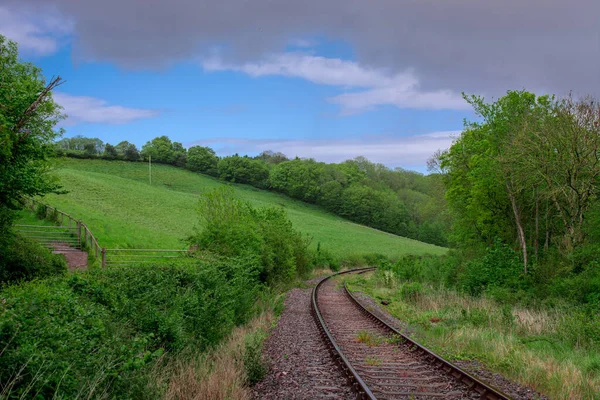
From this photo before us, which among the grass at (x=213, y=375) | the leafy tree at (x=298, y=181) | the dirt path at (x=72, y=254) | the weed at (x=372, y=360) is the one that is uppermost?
the leafy tree at (x=298, y=181)

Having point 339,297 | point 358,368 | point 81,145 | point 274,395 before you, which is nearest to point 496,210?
point 339,297

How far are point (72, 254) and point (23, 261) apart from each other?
648cm

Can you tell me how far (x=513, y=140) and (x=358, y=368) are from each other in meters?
16.5

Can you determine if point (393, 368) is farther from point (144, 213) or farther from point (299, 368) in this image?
point (144, 213)

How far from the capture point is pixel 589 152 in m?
18.2

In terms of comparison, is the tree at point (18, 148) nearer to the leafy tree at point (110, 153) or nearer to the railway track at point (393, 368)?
the railway track at point (393, 368)

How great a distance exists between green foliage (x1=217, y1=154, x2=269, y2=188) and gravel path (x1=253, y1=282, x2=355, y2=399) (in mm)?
95518

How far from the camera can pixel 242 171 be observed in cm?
10800

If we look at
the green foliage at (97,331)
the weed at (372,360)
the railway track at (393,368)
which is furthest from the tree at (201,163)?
the weed at (372,360)

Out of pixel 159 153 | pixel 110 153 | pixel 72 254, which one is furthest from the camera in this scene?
pixel 159 153

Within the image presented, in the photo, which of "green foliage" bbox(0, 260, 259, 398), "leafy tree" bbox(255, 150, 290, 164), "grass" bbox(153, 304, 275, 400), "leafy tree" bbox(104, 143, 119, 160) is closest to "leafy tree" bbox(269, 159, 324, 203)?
"leafy tree" bbox(104, 143, 119, 160)

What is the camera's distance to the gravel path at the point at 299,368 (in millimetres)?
7360

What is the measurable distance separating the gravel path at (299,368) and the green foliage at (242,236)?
330 inches

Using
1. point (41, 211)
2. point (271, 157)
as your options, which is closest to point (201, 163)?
point (271, 157)
